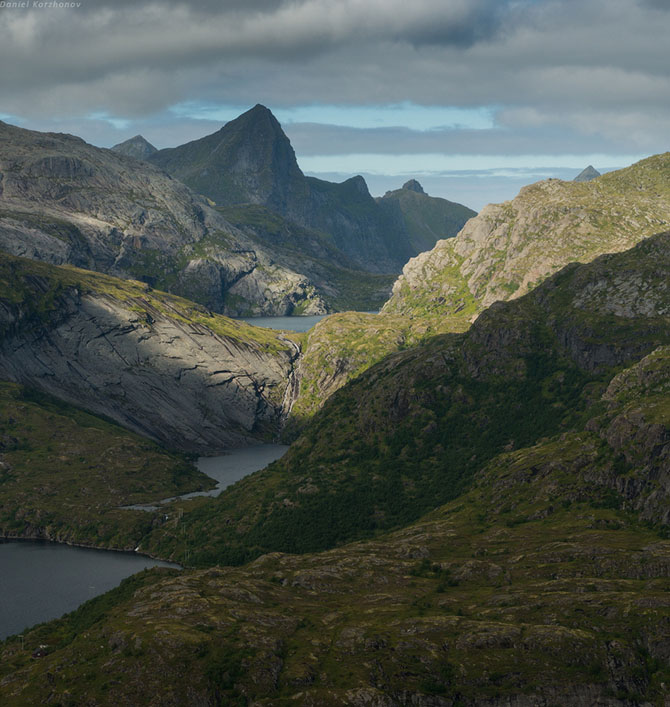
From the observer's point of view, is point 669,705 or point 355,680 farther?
point 355,680

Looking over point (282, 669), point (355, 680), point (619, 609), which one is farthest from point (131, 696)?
point (619, 609)

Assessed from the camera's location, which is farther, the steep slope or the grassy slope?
the grassy slope

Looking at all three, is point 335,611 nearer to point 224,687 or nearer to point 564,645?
point 224,687

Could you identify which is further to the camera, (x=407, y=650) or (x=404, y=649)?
(x=404, y=649)

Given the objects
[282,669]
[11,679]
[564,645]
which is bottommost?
[11,679]

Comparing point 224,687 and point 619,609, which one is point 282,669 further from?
point 619,609

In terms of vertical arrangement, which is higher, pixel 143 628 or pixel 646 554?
pixel 646 554

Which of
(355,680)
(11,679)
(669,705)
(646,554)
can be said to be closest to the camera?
(669,705)

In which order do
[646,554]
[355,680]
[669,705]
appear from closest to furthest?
[669,705], [355,680], [646,554]

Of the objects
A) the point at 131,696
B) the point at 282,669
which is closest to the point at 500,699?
the point at 282,669

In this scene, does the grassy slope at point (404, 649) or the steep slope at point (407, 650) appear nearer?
the steep slope at point (407, 650)
